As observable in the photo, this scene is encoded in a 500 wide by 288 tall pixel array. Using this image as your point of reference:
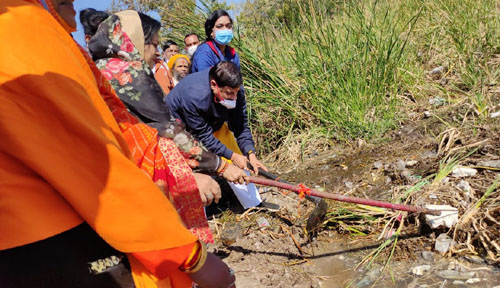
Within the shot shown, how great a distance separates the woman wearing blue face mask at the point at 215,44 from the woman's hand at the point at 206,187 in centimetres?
255

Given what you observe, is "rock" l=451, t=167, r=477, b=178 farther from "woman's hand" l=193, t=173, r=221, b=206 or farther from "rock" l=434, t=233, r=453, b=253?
"woman's hand" l=193, t=173, r=221, b=206

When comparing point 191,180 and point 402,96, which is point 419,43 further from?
point 191,180

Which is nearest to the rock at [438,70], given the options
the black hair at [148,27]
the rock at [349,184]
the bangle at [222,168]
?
the rock at [349,184]

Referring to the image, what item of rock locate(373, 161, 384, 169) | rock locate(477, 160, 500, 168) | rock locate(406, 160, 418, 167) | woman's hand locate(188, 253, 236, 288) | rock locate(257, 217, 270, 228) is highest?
woman's hand locate(188, 253, 236, 288)

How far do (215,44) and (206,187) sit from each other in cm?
288

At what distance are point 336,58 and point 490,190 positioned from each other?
2288 millimetres

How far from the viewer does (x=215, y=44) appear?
4227mm

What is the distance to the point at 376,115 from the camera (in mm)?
4102

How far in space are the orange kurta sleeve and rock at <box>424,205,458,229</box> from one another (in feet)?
6.88

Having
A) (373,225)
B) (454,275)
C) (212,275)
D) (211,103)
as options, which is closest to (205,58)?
(211,103)

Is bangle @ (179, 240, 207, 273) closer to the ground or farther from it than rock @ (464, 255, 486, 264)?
farther from it

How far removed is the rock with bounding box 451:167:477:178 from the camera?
270 cm

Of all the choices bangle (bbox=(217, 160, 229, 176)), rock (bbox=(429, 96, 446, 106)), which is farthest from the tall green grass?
bangle (bbox=(217, 160, 229, 176))

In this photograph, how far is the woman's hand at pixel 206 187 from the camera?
1605mm
